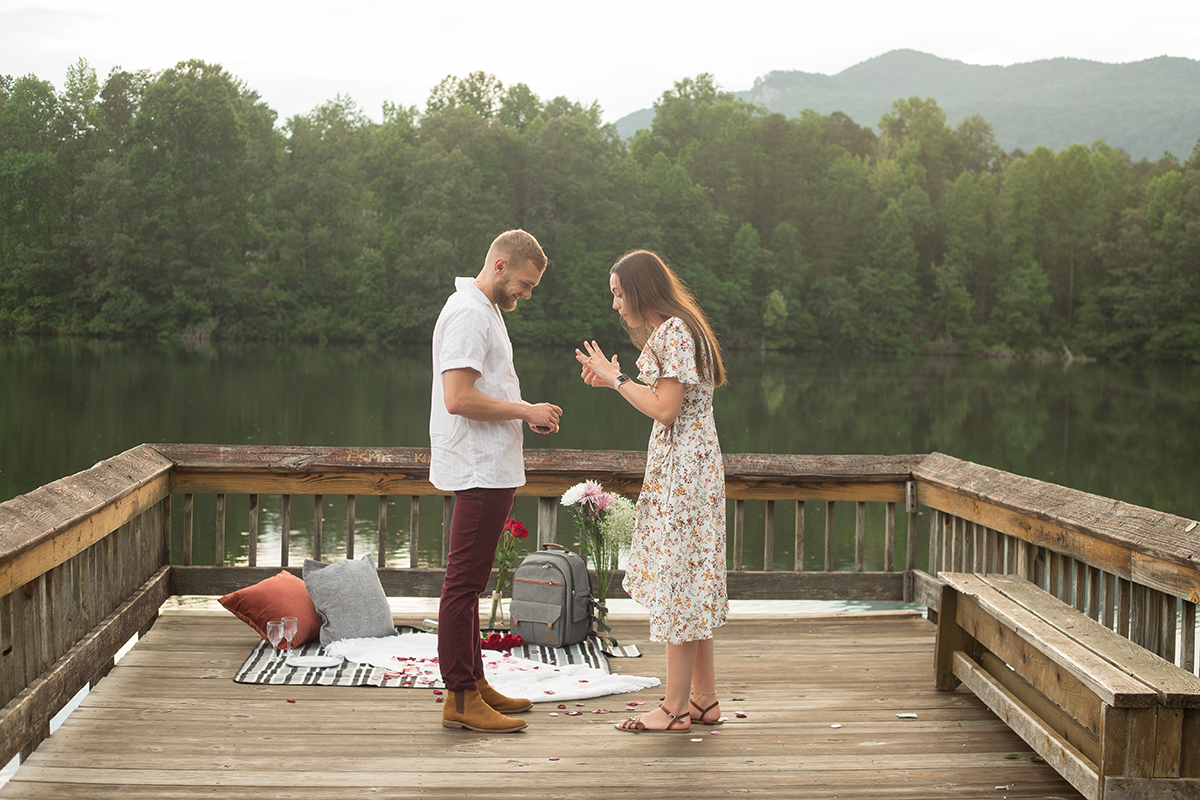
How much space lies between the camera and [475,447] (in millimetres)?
3229

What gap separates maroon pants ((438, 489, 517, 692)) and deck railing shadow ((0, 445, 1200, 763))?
107 centimetres

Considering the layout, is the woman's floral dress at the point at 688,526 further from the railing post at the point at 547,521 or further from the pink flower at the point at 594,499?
the railing post at the point at 547,521

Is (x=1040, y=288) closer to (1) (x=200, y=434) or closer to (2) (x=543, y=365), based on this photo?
(2) (x=543, y=365)

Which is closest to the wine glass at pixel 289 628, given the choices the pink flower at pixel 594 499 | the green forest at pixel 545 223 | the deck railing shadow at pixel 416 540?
the deck railing shadow at pixel 416 540

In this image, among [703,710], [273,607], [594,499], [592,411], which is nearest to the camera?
[703,710]

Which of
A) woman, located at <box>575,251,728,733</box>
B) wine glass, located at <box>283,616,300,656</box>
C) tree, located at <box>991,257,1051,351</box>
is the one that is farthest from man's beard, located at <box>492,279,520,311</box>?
tree, located at <box>991,257,1051,351</box>

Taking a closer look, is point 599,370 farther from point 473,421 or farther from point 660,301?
point 473,421

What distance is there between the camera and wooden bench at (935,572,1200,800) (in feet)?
8.13

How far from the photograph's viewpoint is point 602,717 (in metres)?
3.46

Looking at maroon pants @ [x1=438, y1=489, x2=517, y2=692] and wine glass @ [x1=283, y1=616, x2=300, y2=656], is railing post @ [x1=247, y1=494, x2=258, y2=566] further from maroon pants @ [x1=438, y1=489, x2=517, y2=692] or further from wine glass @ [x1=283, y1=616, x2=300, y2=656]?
maroon pants @ [x1=438, y1=489, x2=517, y2=692]

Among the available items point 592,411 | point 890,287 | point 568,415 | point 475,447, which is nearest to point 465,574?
point 475,447

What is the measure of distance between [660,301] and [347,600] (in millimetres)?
1908

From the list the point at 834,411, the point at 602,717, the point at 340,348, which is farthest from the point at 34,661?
the point at 340,348

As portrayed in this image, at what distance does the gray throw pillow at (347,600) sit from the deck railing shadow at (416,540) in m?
0.22
